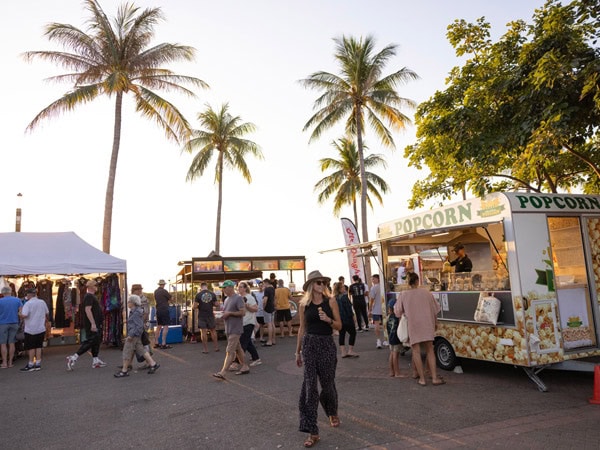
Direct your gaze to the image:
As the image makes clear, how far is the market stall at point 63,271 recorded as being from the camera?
536 inches

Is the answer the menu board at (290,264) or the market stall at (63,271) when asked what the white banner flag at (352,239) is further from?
the market stall at (63,271)

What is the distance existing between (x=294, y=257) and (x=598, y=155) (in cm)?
1038

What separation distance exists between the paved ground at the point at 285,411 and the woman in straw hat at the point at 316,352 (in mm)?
306

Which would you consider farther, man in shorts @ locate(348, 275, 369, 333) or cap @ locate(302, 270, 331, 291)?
man in shorts @ locate(348, 275, 369, 333)

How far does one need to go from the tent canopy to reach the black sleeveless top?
10.3m

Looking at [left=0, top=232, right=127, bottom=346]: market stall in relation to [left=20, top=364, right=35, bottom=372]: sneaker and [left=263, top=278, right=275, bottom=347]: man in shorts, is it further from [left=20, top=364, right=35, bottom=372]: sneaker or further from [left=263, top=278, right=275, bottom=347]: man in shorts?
[left=263, top=278, right=275, bottom=347]: man in shorts

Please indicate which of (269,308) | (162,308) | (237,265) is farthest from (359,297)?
(162,308)

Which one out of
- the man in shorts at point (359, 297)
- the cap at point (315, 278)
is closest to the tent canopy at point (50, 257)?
the man in shorts at point (359, 297)

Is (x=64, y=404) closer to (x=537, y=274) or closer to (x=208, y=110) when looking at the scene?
(x=537, y=274)

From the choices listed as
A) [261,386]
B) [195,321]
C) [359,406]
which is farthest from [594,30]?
[195,321]

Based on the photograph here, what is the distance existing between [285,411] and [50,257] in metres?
10.9

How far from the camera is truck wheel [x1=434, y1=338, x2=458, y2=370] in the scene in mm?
8289

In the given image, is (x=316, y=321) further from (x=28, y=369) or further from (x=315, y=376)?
(x=28, y=369)

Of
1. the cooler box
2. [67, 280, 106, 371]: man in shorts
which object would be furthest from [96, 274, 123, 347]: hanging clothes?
[67, 280, 106, 371]: man in shorts
